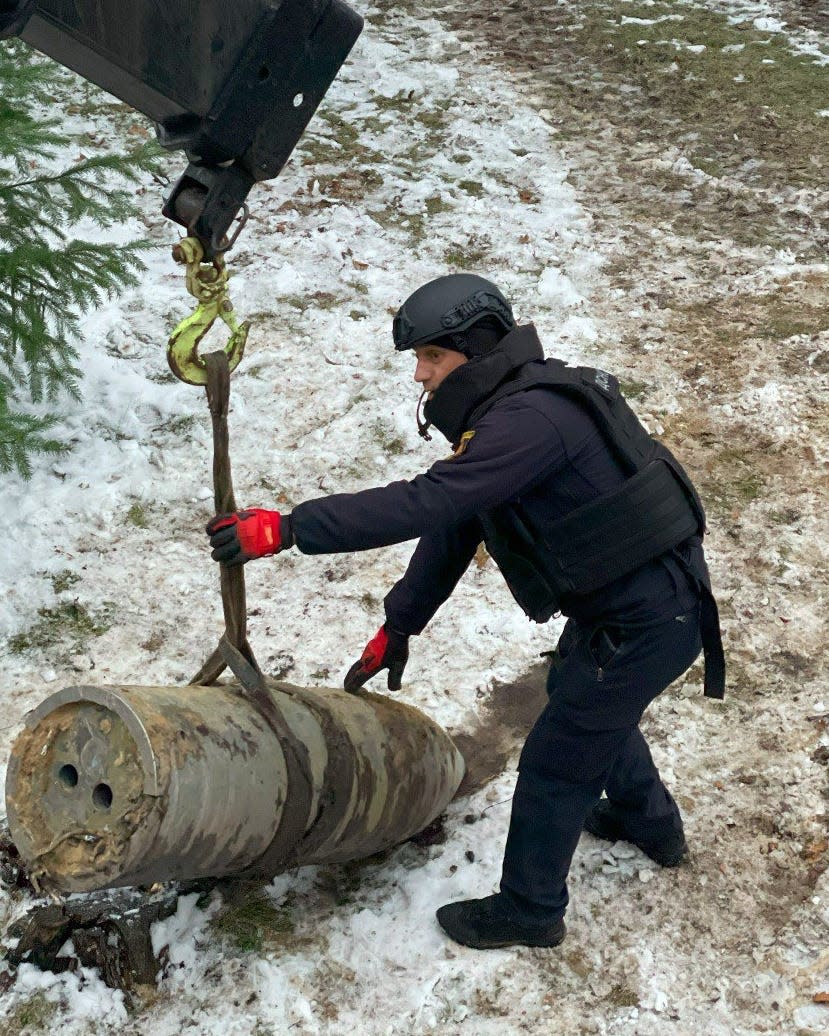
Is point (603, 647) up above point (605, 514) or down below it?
below

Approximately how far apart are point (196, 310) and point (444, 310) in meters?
0.79

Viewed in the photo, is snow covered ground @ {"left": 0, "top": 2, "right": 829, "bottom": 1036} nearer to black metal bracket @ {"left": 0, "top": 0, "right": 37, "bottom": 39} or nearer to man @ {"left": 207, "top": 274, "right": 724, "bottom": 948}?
man @ {"left": 207, "top": 274, "right": 724, "bottom": 948}

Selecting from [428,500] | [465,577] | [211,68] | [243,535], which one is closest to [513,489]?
[428,500]

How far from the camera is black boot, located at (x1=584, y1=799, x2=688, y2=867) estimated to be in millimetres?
3869

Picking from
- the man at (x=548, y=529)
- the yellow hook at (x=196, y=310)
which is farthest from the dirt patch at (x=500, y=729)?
the yellow hook at (x=196, y=310)

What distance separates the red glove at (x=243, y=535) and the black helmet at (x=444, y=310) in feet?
2.27

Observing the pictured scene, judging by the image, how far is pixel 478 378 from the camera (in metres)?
3.12

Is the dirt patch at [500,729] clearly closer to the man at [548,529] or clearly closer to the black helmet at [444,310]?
the man at [548,529]

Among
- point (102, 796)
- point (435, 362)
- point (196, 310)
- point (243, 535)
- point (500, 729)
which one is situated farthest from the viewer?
point (500, 729)

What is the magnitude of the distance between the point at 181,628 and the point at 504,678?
1.51 metres

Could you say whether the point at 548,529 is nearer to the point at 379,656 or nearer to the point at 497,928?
the point at 379,656

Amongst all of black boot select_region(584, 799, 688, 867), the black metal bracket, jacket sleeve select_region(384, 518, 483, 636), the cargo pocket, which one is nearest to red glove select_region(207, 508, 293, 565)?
jacket sleeve select_region(384, 518, 483, 636)

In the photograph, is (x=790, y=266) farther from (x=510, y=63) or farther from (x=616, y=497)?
(x=616, y=497)

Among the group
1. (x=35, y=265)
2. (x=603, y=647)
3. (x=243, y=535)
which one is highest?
(x=243, y=535)
